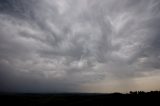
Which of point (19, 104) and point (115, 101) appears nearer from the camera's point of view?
point (115, 101)

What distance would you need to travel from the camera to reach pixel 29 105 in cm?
5984

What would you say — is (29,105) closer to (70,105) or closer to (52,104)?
(52,104)

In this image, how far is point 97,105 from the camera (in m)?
46.9

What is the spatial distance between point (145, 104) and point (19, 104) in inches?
1704

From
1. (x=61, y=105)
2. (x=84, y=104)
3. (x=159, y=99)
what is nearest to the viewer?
(x=159, y=99)

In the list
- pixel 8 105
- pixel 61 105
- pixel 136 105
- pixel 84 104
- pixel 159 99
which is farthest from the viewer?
pixel 8 105

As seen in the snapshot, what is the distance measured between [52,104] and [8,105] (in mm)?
16040

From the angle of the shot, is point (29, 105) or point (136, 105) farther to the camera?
point (29, 105)

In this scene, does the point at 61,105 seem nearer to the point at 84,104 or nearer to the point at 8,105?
the point at 84,104

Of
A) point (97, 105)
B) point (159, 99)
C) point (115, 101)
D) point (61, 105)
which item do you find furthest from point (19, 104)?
point (159, 99)

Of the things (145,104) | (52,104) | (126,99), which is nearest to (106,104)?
(126,99)

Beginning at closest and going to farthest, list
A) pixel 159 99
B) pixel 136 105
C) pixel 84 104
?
pixel 136 105, pixel 159 99, pixel 84 104

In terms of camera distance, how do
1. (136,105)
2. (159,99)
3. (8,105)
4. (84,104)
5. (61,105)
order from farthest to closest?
(8,105) → (61,105) → (84,104) → (159,99) → (136,105)

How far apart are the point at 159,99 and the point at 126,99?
8701 millimetres
